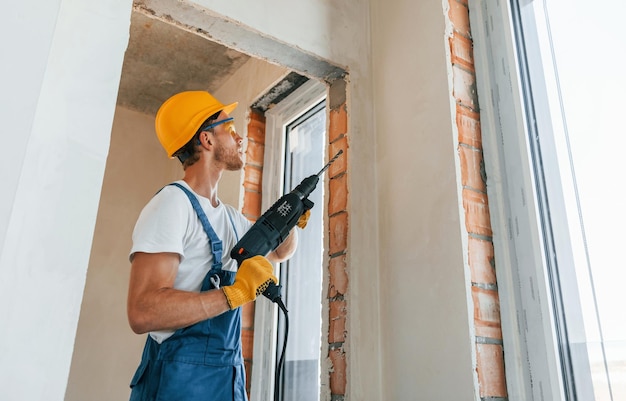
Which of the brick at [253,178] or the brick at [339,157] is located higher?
the brick at [253,178]

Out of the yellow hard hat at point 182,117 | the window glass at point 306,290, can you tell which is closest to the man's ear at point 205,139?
the yellow hard hat at point 182,117

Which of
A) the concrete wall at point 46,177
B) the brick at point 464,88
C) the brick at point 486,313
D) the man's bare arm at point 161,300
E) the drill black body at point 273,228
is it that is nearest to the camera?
the concrete wall at point 46,177

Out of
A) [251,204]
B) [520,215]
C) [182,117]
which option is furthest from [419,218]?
[251,204]

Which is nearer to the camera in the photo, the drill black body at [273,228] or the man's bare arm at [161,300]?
the man's bare arm at [161,300]

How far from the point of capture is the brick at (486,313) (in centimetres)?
120

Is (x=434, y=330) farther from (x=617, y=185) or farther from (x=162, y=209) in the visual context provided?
(x=162, y=209)

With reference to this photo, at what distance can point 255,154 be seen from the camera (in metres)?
2.29

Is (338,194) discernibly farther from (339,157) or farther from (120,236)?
(120,236)

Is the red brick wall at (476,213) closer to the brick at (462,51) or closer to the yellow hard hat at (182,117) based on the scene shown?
the brick at (462,51)

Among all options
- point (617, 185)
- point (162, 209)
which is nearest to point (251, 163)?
point (162, 209)

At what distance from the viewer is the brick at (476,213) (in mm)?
1287

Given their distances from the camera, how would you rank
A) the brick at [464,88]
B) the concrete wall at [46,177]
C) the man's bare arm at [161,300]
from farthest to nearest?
the brick at [464,88], the man's bare arm at [161,300], the concrete wall at [46,177]

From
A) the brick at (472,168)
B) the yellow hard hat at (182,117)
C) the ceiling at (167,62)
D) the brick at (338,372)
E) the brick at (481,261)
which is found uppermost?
the ceiling at (167,62)

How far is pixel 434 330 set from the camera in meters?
1.26
